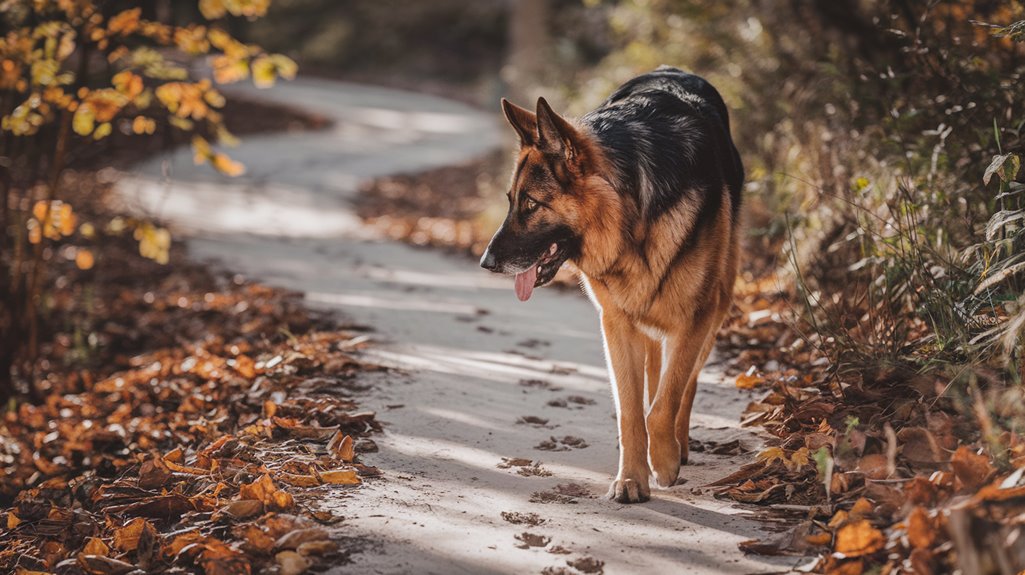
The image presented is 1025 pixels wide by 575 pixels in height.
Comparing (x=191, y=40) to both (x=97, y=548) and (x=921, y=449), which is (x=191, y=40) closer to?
(x=97, y=548)

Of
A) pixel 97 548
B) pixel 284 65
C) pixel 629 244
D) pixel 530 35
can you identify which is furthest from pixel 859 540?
pixel 530 35

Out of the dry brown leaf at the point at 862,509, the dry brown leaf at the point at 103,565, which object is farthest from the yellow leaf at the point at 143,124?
the dry brown leaf at the point at 862,509

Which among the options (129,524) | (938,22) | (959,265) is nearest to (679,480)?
(959,265)

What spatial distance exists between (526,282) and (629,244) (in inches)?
20.2

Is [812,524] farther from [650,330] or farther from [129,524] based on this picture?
[129,524]

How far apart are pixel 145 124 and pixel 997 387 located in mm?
6354

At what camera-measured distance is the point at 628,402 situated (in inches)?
161

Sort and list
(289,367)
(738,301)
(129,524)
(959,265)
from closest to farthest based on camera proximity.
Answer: (129,524) → (959,265) → (289,367) → (738,301)

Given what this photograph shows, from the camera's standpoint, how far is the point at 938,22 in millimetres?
7461

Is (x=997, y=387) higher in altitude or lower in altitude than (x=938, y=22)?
lower

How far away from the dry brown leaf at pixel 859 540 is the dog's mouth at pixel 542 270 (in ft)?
5.55

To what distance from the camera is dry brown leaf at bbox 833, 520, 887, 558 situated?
3.02 meters

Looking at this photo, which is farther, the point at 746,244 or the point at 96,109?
the point at 746,244

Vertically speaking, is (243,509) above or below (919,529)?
below
